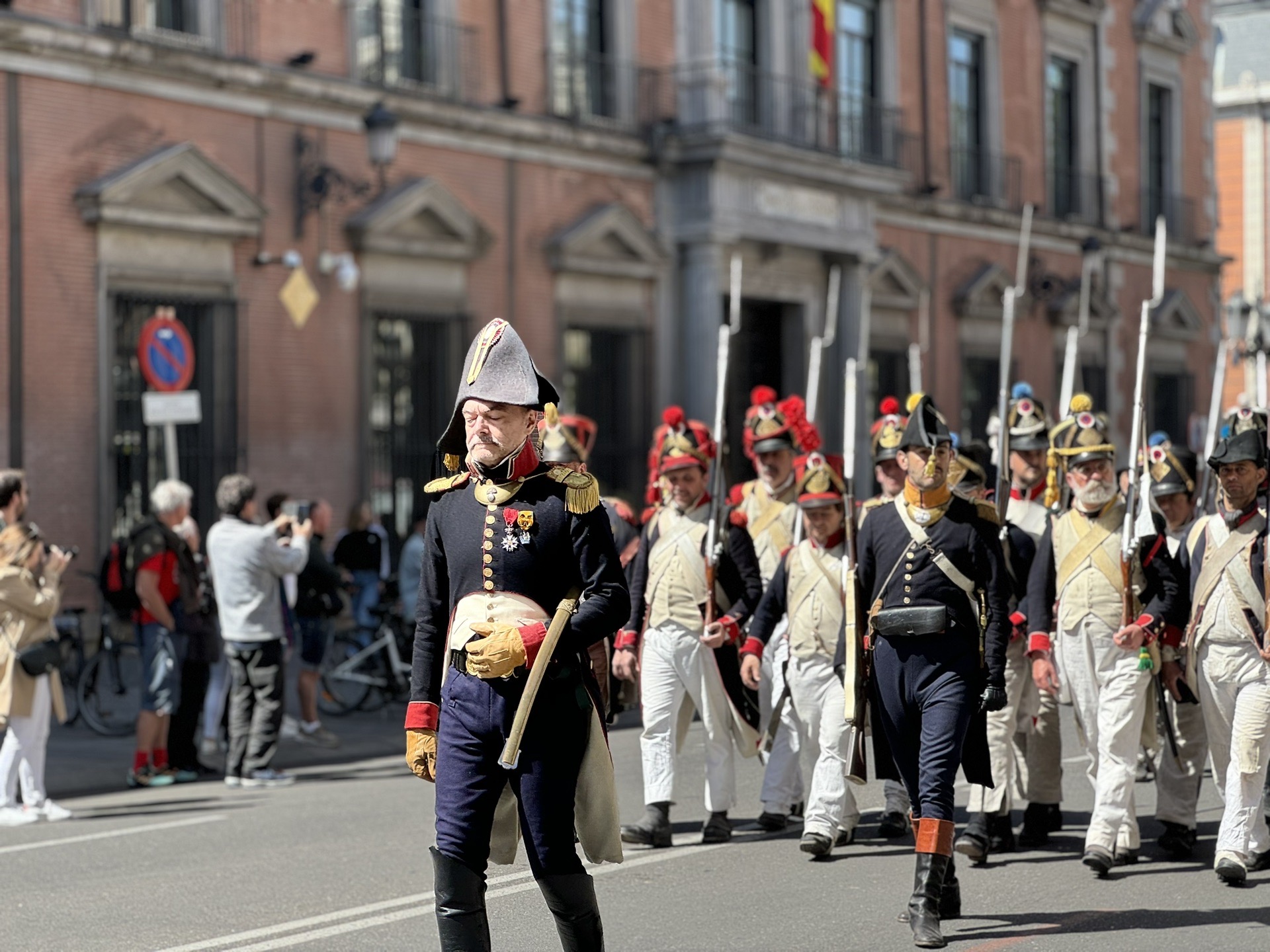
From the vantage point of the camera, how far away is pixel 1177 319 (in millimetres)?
36094

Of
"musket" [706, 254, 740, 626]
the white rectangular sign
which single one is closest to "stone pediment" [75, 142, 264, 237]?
the white rectangular sign

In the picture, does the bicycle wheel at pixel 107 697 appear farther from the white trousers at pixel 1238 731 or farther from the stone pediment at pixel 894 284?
the stone pediment at pixel 894 284

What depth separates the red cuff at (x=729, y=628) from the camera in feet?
30.6

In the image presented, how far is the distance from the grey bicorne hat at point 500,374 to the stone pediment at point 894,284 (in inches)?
878

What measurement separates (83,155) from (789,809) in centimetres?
1052

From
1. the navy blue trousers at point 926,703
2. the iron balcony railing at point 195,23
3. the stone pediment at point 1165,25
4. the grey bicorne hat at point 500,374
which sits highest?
the stone pediment at point 1165,25

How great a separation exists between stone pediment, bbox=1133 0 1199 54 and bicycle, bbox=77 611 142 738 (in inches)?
1044

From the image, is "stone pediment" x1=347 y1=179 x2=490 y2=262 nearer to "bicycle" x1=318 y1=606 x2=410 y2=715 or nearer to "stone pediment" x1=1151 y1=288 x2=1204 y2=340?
"bicycle" x1=318 y1=606 x2=410 y2=715

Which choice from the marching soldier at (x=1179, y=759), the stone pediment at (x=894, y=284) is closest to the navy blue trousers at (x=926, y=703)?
the marching soldier at (x=1179, y=759)

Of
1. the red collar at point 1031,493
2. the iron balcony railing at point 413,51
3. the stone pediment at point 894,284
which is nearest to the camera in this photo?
the red collar at point 1031,493

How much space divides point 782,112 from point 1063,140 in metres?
10.1

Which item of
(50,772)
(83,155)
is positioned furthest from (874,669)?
(83,155)

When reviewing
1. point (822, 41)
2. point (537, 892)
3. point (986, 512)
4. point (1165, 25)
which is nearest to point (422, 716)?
point (537, 892)

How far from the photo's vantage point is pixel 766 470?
34.6 ft
